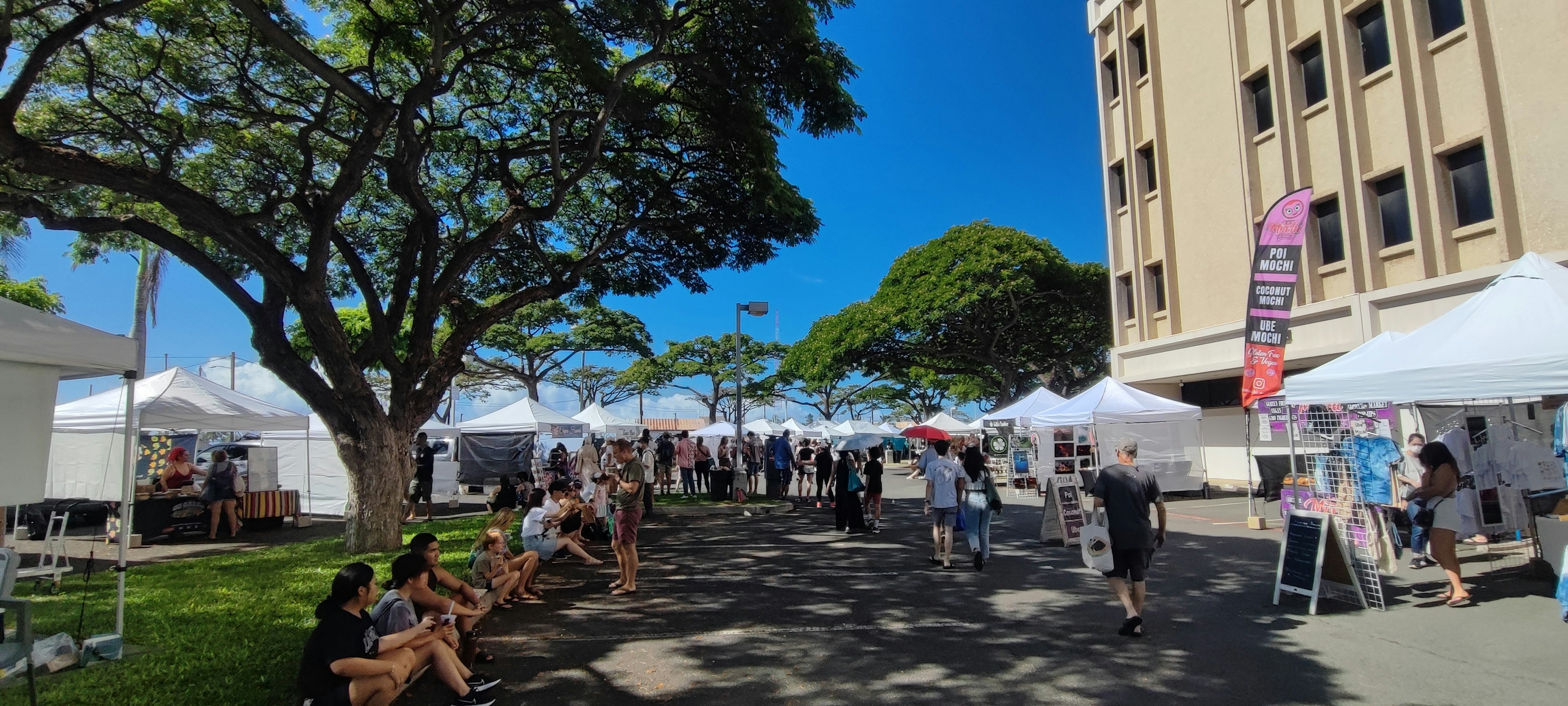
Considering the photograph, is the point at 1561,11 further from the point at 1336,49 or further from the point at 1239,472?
the point at 1239,472

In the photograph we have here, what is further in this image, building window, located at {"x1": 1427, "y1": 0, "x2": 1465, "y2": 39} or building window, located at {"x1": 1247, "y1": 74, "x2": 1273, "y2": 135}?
building window, located at {"x1": 1247, "y1": 74, "x2": 1273, "y2": 135}

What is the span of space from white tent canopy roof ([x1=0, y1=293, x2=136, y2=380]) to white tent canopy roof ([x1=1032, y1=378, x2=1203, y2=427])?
1458 centimetres

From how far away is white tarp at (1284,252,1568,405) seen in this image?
616 cm

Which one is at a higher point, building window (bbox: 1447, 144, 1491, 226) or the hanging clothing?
building window (bbox: 1447, 144, 1491, 226)

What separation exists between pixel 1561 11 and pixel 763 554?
14756 millimetres

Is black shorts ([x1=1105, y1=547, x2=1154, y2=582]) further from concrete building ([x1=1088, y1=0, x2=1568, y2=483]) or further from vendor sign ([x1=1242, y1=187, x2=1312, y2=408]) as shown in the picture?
concrete building ([x1=1088, y1=0, x2=1568, y2=483])

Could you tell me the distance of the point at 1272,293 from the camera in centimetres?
1225

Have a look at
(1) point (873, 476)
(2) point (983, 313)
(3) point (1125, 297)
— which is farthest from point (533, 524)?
(2) point (983, 313)

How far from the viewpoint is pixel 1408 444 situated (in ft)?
33.2

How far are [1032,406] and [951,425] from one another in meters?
16.0

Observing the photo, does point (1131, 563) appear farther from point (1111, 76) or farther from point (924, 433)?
point (1111, 76)

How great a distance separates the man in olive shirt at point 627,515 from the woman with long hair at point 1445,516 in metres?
7.28

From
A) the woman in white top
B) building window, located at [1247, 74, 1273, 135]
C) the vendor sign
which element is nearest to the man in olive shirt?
the woman in white top

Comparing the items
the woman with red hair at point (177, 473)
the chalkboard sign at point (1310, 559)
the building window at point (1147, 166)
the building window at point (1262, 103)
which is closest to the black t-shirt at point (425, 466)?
the woman with red hair at point (177, 473)
